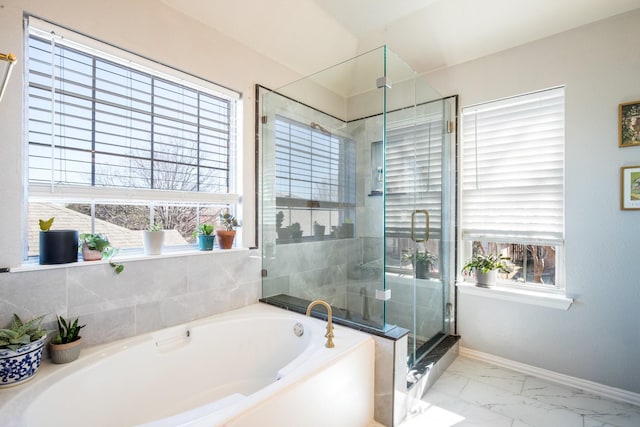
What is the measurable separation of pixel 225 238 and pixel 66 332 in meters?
0.98

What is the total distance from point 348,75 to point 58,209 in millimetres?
2213

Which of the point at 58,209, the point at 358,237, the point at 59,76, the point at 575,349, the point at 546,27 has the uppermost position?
the point at 546,27

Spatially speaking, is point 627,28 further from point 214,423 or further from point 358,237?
point 214,423

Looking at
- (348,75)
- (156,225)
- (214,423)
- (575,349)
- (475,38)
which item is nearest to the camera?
(214,423)

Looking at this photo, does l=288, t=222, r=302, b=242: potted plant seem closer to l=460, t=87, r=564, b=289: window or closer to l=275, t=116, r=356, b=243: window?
l=275, t=116, r=356, b=243: window

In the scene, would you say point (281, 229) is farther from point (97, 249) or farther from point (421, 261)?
point (97, 249)

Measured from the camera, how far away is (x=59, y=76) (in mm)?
1602

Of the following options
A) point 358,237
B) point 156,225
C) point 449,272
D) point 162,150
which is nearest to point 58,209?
point 156,225

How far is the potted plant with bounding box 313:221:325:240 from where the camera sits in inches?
107

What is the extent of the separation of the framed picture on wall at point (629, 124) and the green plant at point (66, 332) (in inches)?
133

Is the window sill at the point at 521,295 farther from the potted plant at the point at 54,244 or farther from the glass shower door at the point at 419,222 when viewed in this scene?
the potted plant at the point at 54,244

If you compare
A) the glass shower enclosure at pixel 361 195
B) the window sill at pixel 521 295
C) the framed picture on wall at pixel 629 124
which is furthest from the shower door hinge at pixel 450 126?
the window sill at pixel 521 295

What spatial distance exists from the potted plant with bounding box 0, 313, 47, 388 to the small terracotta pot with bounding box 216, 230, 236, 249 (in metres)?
1.02

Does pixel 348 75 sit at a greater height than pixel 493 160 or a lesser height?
greater
